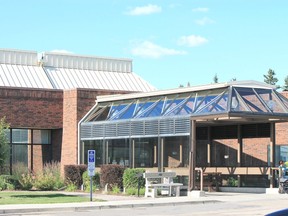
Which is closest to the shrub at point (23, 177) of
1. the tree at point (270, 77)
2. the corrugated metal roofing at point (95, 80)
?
the corrugated metal roofing at point (95, 80)

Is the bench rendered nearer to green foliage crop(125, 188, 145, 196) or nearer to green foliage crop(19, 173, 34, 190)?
green foliage crop(125, 188, 145, 196)

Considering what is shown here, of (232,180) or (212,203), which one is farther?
(232,180)

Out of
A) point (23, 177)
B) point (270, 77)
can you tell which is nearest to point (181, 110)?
point (23, 177)

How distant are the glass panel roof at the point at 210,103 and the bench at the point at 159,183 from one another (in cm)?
288

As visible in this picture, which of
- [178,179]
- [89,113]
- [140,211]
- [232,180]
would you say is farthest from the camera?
[89,113]

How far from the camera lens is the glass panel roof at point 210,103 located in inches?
1014

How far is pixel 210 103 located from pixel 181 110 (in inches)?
69.9

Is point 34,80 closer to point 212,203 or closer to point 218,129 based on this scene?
point 218,129

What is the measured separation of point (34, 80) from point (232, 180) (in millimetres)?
16199

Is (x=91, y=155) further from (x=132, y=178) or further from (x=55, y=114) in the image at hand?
(x=55, y=114)

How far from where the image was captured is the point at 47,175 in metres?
31.5

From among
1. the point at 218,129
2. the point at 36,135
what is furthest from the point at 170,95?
the point at 36,135

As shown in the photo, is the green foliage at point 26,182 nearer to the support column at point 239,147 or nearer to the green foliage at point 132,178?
the green foliage at point 132,178

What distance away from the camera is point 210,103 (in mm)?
26578
